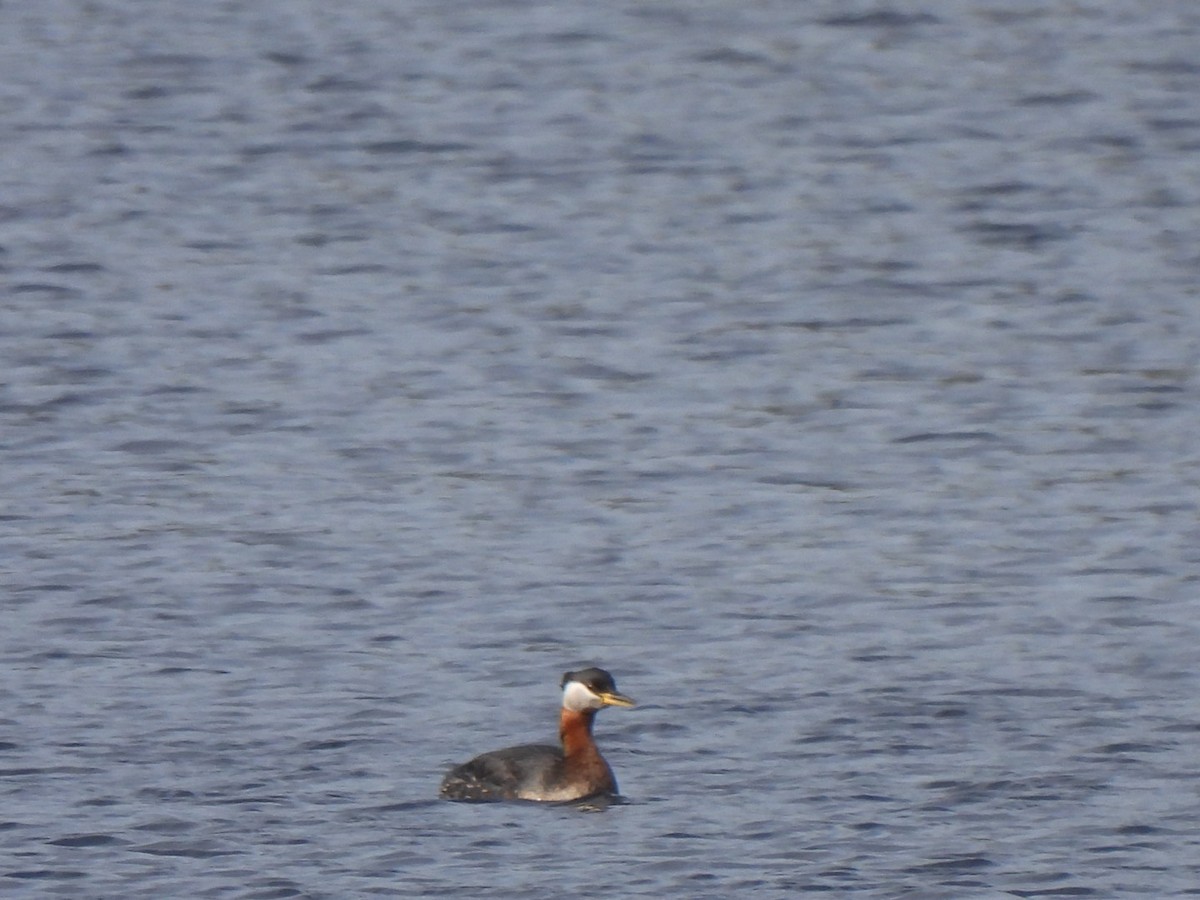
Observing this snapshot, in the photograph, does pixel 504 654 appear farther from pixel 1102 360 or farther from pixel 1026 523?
pixel 1102 360

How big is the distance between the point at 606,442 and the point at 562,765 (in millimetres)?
7207

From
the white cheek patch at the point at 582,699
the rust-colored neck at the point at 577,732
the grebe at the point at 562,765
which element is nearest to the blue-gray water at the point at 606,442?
the grebe at the point at 562,765

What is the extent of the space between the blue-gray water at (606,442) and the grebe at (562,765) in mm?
166

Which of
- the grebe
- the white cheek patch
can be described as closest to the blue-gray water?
the grebe

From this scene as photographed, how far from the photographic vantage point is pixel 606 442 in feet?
72.2

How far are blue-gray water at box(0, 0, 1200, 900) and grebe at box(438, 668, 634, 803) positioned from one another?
166 mm

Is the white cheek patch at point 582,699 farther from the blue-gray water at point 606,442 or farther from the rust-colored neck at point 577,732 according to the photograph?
the blue-gray water at point 606,442

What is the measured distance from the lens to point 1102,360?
24.0 m

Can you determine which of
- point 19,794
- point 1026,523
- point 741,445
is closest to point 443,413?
point 741,445

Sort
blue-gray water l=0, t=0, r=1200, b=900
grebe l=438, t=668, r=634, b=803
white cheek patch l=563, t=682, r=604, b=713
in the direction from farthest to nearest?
white cheek patch l=563, t=682, r=604, b=713 < grebe l=438, t=668, r=634, b=803 < blue-gray water l=0, t=0, r=1200, b=900

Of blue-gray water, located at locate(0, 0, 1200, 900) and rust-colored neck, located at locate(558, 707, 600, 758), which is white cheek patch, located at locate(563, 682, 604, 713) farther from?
blue-gray water, located at locate(0, 0, 1200, 900)

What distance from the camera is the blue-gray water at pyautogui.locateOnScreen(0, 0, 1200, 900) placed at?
47.1ft

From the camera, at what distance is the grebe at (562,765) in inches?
573

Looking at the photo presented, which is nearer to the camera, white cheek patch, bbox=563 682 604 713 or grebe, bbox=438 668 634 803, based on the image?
grebe, bbox=438 668 634 803
